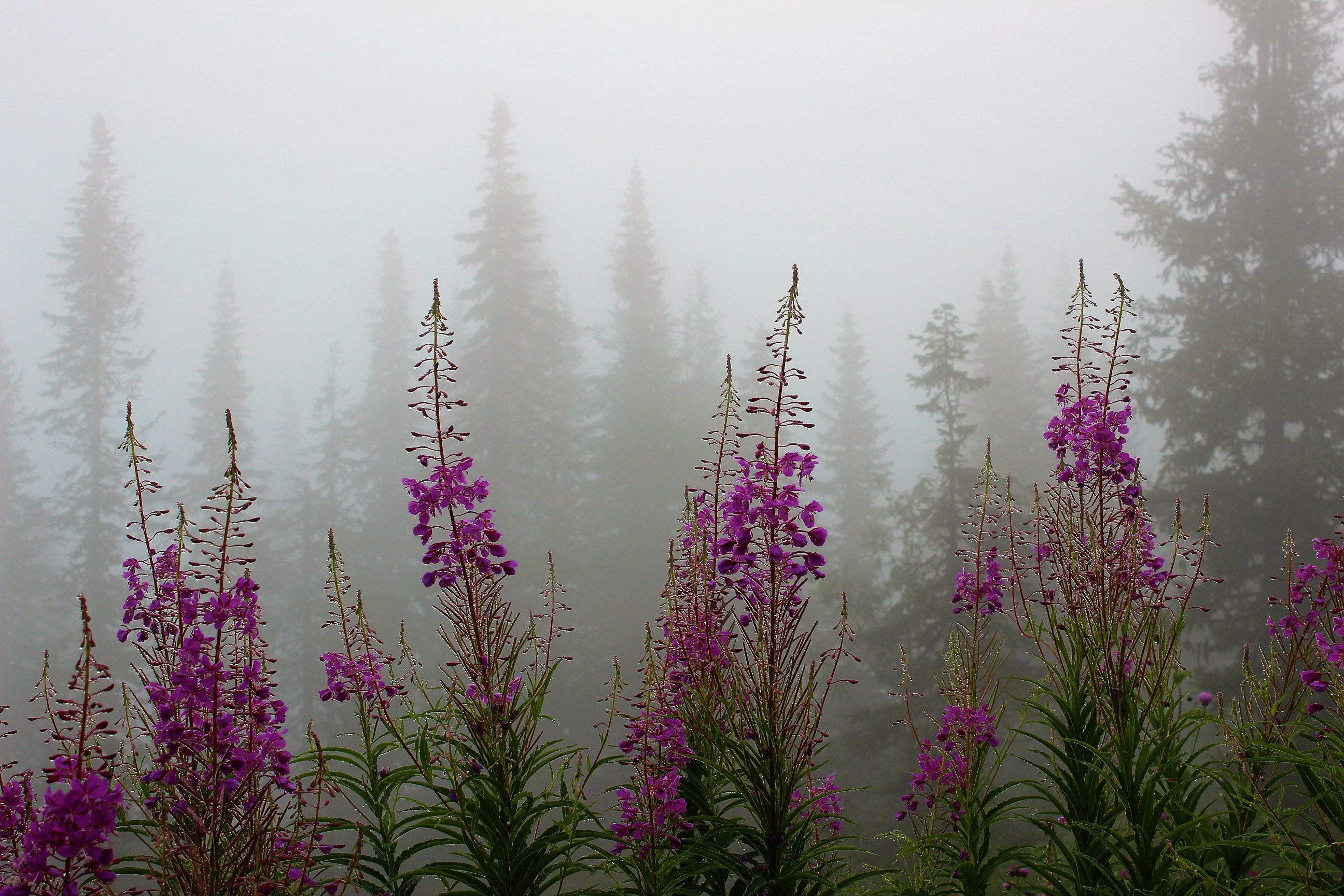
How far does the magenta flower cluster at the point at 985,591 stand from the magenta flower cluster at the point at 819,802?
4.30 feet

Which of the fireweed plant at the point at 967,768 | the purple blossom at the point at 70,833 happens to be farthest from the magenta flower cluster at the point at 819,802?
the purple blossom at the point at 70,833

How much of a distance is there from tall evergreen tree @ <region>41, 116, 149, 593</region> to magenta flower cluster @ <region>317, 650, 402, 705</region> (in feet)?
69.5

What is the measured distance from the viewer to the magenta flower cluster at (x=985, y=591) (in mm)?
4102

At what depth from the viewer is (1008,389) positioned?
2722 centimetres

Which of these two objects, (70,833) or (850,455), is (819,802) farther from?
(850,455)

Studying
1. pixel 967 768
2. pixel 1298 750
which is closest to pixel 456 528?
pixel 967 768

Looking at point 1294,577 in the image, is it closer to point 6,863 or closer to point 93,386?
point 6,863

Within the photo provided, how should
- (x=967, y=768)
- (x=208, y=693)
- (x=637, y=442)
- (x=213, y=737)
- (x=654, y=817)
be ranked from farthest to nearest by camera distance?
1. (x=637, y=442)
2. (x=967, y=768)
3. (x=654, y=817)
4. (x=208, y=693)
5. (x=213, y=737)

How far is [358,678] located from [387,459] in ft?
82.7

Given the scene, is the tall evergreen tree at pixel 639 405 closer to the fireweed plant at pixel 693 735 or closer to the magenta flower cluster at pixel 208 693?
Result: the fireweed plant at pixel 693 735

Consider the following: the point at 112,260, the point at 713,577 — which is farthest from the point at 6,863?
the point at 112,260

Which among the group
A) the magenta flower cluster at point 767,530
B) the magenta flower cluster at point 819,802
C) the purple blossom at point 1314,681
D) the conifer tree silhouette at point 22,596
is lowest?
the magenta flower cluster at point 819,802

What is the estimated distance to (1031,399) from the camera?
28016mm

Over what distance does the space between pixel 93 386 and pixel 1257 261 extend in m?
31.6
